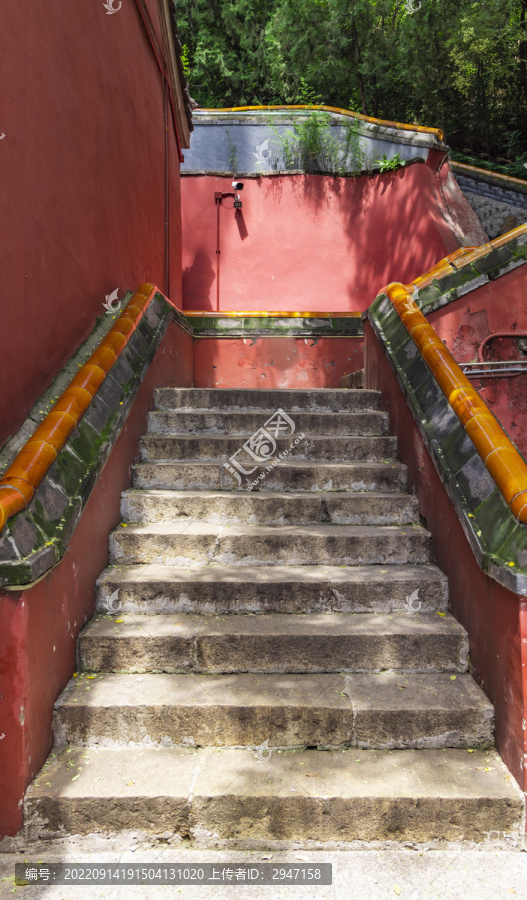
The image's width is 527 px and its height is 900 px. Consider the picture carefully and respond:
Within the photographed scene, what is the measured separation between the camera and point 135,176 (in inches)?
181

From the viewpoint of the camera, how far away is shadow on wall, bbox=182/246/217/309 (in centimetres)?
887

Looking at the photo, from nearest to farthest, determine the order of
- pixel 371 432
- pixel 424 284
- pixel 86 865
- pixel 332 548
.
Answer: pixel 86 865, pixel 332 548, pixel 371 432, pixel 424 284

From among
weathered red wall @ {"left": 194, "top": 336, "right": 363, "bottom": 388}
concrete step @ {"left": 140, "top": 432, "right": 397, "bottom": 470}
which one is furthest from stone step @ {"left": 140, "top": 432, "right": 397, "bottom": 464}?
weathered red wall @ {"left": 194, "top": 336, "right": 363, "bottom": 388}

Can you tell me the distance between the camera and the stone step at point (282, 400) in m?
4.18

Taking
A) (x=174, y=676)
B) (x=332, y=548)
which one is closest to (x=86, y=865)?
(x=174, y=676)

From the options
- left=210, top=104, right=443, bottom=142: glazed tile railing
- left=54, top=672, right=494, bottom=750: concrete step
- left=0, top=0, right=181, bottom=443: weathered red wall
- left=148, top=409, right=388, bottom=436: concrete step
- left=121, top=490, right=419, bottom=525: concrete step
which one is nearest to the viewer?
left=54, top=672, right=494, bottom=750: concrete step

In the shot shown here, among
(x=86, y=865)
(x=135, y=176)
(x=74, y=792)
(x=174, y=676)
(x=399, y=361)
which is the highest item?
Result: (x=135, y=176)

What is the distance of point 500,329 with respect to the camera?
4.67m

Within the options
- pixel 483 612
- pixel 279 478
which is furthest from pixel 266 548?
pixel 483 612

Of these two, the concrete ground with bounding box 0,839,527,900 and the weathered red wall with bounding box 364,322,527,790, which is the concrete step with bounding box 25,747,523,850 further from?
the weathered red wall with bounding box 364,322,527,790

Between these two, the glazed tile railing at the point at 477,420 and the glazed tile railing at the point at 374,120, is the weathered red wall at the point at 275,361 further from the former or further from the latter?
the glazed tile railing at the point at 374,120

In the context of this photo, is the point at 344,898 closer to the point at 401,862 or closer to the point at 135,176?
the point at 401,862

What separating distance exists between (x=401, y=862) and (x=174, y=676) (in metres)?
1.15
